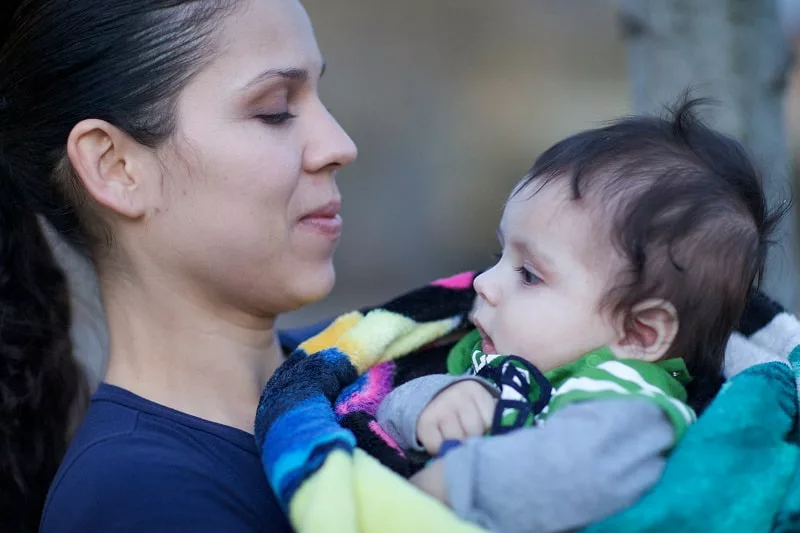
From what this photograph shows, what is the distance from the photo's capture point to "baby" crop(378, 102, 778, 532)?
4.00 feet

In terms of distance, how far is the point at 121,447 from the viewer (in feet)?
4.98

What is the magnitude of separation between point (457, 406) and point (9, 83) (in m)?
1.08

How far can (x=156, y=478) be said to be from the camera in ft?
4.74

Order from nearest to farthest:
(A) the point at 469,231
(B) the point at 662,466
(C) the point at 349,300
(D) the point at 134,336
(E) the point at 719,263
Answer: (B) the point at 662,466 → (E) the point at 719,263 → (D) the point at 134,336 → (C) the point at 349,300 → (A) the point at 469,231

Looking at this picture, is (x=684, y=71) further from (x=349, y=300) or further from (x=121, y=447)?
(x=349, y=300)

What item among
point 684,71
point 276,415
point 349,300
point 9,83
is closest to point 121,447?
point 276,415

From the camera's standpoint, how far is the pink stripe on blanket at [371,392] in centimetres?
156

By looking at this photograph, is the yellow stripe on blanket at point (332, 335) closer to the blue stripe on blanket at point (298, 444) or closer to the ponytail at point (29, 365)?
the blue stripe on blanket at point (298, 444)

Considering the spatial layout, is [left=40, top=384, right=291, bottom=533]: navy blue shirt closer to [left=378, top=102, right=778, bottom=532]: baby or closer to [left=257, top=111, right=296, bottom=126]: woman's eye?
[left=378, top=102, right=778, bottom=532]: baby

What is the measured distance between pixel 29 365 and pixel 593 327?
1187 mm

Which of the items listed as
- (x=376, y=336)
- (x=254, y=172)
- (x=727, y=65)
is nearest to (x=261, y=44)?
(x=254, y=172)

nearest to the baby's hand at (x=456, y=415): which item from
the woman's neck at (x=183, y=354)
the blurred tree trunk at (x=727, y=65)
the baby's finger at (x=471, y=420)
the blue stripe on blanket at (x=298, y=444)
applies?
the baby's finger at (x=471, y=420)

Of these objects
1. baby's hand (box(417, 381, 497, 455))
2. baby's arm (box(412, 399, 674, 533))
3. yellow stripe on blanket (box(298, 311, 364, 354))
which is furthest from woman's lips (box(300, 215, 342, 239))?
baby's arm (box(412, 399, 674, 533))

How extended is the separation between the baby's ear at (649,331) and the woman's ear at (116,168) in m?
0.85
